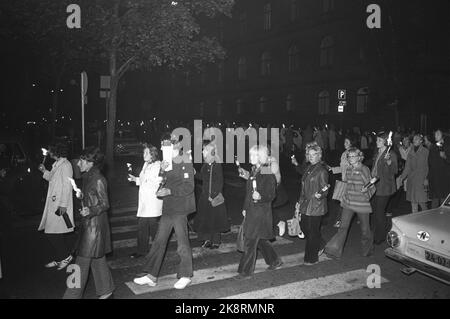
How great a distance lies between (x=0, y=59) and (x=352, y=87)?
71.9 feet

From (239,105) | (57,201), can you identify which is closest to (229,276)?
(57,201)

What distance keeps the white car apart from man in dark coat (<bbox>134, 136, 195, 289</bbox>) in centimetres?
266

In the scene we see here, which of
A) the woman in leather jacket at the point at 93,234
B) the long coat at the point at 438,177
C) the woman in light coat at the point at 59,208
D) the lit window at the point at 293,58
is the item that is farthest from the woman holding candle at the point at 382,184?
the lit window at the point at 293,58

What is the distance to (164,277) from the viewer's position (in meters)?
6.06

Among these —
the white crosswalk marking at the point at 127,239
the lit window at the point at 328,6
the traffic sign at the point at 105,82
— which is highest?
the lit window at the point at 328,6

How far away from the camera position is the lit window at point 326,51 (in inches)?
1277

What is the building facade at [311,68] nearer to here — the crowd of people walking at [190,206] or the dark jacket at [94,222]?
the crowd of people walking at [190,206]

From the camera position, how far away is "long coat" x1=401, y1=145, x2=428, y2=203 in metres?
9.14

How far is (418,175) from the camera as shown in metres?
9.20

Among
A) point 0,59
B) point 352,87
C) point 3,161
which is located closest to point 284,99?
point 352,87

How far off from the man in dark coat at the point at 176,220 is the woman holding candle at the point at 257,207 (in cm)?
82

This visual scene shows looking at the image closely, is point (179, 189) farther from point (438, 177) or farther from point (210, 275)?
point (438, 177)

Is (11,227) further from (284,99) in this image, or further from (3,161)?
(284,99)

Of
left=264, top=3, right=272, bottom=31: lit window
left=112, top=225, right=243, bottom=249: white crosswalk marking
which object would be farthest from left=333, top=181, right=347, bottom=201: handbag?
left=264, top=3, right=272, bottom=31: lit window
